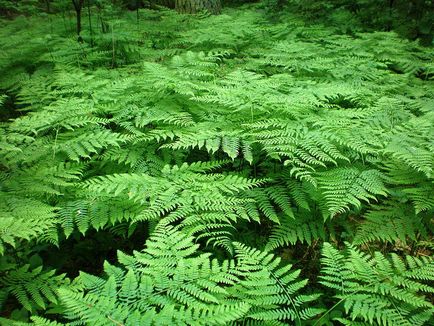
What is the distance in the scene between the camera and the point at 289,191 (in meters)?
3.19

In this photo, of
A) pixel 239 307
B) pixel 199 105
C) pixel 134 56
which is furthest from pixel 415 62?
pixel 239 307

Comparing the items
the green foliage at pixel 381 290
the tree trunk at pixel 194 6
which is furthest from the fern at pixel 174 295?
the tree trunk at pixel 194 6

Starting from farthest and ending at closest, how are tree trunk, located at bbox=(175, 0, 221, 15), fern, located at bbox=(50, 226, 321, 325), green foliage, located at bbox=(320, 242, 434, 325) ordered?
tree trunk, located at bbox=(175, 0, 221, 15)
green foliage, located at bbox=(320, 242, 434, 325)
fern, located at bbox=(50, 226, 321, 325)

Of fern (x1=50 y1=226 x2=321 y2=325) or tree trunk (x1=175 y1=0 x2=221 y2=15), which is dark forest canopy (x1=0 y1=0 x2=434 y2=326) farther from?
tree trunk (x1=175 y1=0 x2=221 y2=15)

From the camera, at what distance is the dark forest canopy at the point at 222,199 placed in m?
2.10

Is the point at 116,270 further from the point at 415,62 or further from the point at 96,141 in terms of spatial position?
the point at 415,62

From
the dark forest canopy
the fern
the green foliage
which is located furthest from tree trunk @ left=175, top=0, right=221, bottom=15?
the green foliage

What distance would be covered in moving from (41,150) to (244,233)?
217 centimetres

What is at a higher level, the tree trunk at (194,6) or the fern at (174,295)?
the tree trunk at (194,6)

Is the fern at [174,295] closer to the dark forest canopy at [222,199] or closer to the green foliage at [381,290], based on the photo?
the dark forest canopy at [222,199]

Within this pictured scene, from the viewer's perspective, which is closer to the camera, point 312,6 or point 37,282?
point 37,282

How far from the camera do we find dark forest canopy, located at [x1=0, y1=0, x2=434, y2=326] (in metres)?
2.10

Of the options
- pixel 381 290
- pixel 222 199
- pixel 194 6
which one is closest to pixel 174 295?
pixel 222 199

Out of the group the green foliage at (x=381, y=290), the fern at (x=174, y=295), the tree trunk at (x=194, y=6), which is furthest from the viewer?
the tree trunk at (x=194, y=6)
